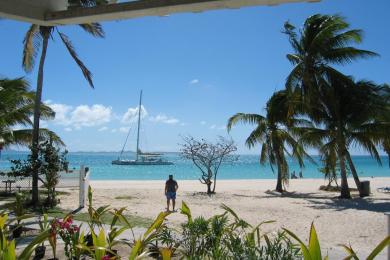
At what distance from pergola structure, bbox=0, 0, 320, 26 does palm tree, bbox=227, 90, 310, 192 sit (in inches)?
812

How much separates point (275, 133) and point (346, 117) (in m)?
4.76

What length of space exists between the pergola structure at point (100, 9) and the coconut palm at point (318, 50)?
17953mm

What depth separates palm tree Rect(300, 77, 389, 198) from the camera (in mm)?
20188

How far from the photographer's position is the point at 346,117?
20.9 meters

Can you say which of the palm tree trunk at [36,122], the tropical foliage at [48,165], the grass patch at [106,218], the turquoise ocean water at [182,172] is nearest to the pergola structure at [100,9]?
the grass patch at [106,218]

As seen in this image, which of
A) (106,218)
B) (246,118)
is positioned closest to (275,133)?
(246,118)

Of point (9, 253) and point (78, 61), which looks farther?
point (78, 61)

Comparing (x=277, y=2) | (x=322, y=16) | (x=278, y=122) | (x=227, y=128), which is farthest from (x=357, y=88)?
(x=277, y=2)

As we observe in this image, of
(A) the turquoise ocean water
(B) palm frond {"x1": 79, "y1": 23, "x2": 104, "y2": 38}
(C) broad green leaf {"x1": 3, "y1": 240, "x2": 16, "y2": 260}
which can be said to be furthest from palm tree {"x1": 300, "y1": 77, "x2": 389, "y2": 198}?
(C) broad green leaf {"x1": 3, "y1": 240, "x2": 16, "y2": 260}

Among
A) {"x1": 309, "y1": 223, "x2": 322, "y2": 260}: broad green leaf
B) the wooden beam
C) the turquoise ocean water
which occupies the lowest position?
the turquoise ocean water

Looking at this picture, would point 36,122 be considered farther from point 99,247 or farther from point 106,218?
point 99,247

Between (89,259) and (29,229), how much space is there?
4.21 meters

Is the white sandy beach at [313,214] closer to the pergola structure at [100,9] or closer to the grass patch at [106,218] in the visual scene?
the grass patch at [106,218]

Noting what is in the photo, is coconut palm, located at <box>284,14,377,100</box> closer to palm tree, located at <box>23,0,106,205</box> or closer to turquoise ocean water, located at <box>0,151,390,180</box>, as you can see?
palm tree, located at <box>23,0,106,205</box>
